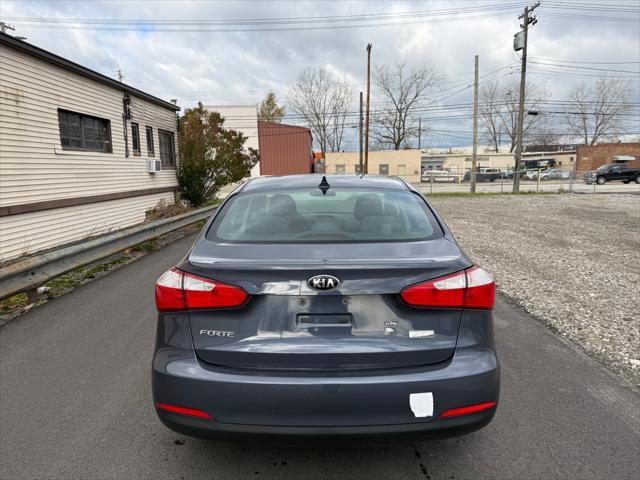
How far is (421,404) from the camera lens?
6.94 ft

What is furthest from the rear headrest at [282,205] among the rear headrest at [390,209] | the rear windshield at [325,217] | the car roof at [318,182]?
the rear headrest at [390,209]

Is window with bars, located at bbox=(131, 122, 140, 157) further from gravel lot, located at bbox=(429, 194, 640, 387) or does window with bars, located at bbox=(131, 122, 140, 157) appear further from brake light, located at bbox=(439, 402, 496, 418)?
brake light, located at bbox=(439, 402, 496, 418)

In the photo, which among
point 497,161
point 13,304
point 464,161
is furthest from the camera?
point 464,161

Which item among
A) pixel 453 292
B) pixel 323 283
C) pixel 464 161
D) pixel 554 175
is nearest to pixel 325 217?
pixel 323 283

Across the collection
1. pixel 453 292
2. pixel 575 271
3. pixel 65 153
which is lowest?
pixel 575 271

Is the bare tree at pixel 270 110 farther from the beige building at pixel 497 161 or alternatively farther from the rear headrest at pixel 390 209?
the rear headrest at pixel 390 209

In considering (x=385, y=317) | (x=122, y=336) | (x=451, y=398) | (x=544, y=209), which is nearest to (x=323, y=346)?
(x=385, y=317)

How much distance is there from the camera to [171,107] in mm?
17078

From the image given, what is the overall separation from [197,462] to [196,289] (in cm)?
109

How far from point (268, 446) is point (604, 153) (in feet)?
204

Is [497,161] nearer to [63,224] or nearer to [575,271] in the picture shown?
[575,271]

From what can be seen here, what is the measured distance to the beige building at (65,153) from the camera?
8492mm

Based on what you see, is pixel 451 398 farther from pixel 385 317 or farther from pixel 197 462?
pixel 197 462

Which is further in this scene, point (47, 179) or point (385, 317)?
point (47, 179)
